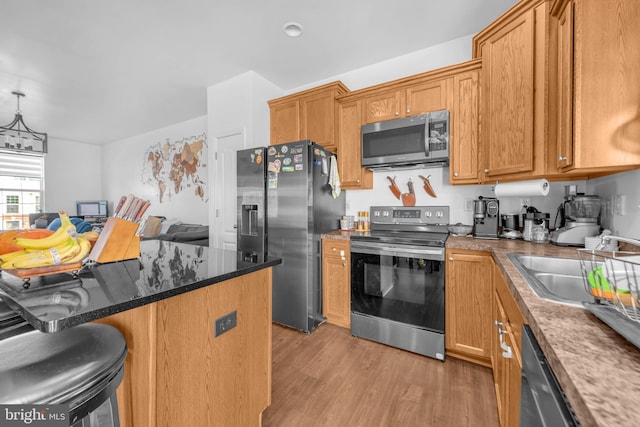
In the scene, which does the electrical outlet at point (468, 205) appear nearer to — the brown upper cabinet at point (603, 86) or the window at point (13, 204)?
the brown upper cabinet at point (603, 86)

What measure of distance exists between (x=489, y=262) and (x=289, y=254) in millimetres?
1638

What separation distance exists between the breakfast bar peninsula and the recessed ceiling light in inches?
85.7

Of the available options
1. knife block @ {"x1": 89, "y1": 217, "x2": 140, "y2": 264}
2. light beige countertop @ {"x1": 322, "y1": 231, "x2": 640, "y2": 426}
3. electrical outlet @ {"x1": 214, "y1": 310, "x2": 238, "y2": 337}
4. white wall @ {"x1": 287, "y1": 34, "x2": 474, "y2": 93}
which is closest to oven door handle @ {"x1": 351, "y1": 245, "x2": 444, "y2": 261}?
light beige countertop @ {"x1": 322, "y1": 231, "x2": 640, "y2": 426}

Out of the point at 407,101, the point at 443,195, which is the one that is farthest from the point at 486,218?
the point at 407,101

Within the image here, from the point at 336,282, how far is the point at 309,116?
181 centimetres

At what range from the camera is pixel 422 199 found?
2635 millimetres

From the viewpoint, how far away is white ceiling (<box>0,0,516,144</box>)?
2156mm

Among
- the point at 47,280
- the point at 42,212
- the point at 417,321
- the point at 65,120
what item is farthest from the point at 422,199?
the point at 42,212

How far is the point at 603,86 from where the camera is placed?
1.23 m

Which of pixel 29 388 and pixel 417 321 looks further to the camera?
pixel 417 321

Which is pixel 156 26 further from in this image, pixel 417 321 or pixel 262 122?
pixel 417 321

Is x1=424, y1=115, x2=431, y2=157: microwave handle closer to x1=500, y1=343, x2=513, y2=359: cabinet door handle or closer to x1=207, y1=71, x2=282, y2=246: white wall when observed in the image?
x1=500, y1=343, x2=513, y2=359: cabinet door handle

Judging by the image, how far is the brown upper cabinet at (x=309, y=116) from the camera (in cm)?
279

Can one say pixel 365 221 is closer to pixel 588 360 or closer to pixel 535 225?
pixel 535 225
